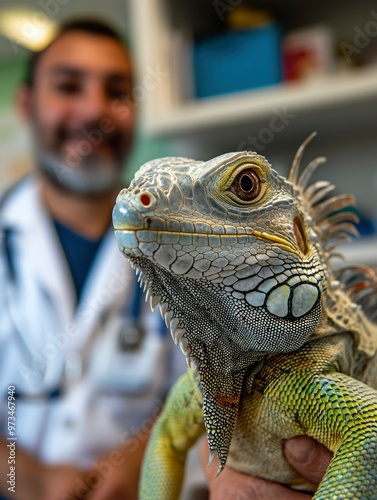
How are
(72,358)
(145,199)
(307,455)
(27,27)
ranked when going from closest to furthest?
1. (145,199)
2. (307,455)
3. (72,358)
4. (27,27)

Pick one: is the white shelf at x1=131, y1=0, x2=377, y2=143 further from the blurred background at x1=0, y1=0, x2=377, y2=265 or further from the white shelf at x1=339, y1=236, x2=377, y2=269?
the white shelf at x1=339, y1=236, x2=377, y2=269

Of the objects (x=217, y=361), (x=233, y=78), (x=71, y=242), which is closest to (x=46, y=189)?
(x=71, y=242)

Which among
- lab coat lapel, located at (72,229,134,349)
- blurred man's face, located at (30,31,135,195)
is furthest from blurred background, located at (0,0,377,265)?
lab coat lapel, located at (72,229,134,349)

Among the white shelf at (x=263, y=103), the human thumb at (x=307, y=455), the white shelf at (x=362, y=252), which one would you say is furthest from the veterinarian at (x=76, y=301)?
the human thumb at (x=307, y=455)

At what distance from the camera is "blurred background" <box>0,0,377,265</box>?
1.87m

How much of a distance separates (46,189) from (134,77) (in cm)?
63

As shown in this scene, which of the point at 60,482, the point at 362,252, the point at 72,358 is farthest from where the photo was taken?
the point at 72,358

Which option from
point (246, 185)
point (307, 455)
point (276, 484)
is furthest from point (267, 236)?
point (276, 484)

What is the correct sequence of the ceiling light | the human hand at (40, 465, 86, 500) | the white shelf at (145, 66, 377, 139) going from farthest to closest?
the ceiling light, the white shelf at (145, 66, 377, 139), the human hand at (40, 465, 86, 500)

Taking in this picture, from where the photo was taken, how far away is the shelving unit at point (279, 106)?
1.82 meters

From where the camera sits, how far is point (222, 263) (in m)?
0.52

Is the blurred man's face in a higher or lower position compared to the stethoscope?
higher

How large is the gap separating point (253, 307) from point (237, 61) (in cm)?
169

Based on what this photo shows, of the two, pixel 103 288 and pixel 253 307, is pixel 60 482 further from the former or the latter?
pixel 253 307
